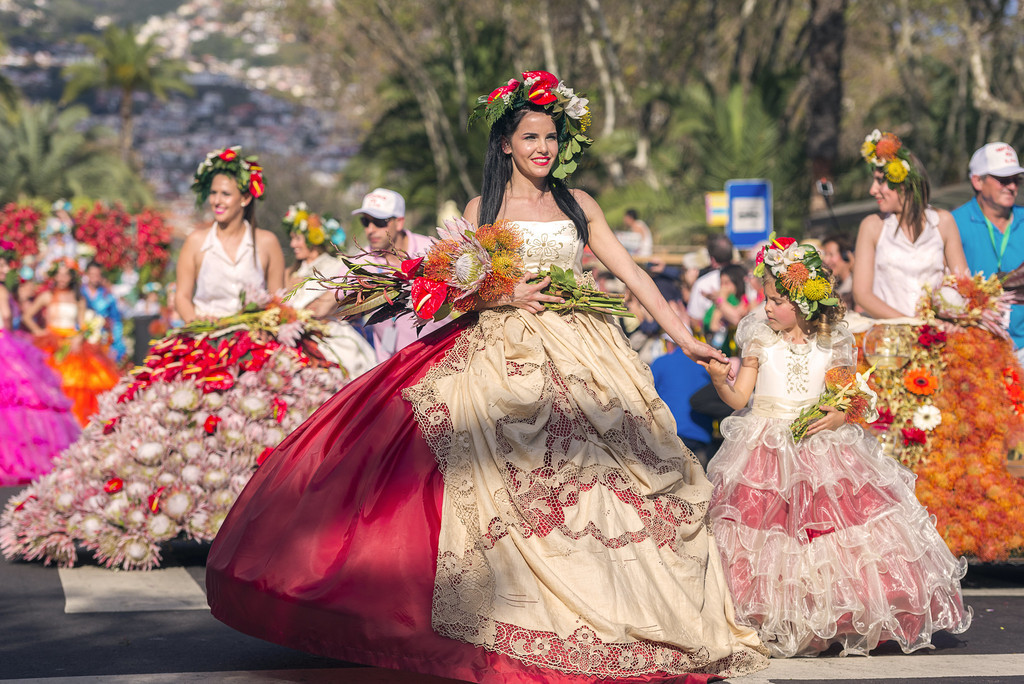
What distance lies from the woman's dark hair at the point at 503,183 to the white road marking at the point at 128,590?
2635 mm

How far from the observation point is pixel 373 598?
4512 mm

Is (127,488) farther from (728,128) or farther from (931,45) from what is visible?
(931,45)

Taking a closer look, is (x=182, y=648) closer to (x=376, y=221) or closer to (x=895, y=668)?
(x=895, y=668)

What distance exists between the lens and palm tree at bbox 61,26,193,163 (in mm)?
54812

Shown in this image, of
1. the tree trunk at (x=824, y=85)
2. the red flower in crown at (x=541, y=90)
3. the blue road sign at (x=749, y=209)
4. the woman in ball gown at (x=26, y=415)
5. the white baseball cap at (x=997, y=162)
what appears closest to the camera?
the red flower in crown at (x=541, y=90)

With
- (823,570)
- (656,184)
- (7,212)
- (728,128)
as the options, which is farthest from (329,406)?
(656,184)

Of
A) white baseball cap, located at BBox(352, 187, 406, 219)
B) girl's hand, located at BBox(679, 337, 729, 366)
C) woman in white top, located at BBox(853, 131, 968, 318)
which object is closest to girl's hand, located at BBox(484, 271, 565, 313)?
girl's hand, located at BBox(679, 337, 729, 366)

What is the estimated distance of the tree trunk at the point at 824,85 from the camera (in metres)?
20.6

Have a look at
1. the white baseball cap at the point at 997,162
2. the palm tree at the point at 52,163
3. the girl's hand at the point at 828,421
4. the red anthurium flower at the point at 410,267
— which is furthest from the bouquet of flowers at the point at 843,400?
the palm tree at the point at 52,163

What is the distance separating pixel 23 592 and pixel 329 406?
2488 mm

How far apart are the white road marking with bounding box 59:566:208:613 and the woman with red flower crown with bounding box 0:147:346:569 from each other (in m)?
0.11

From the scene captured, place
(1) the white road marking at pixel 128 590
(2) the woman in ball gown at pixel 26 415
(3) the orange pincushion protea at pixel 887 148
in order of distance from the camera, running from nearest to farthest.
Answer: (1) the white road marking at pixel 128 590, (3) the orange pincushion protea at pixel 887 148, (2) the woman in ball gown at pixel 26 415

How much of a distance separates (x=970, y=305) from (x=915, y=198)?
909 millimetres

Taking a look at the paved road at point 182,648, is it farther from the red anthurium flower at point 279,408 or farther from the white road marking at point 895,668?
the red anthurium flower at point 279,408
